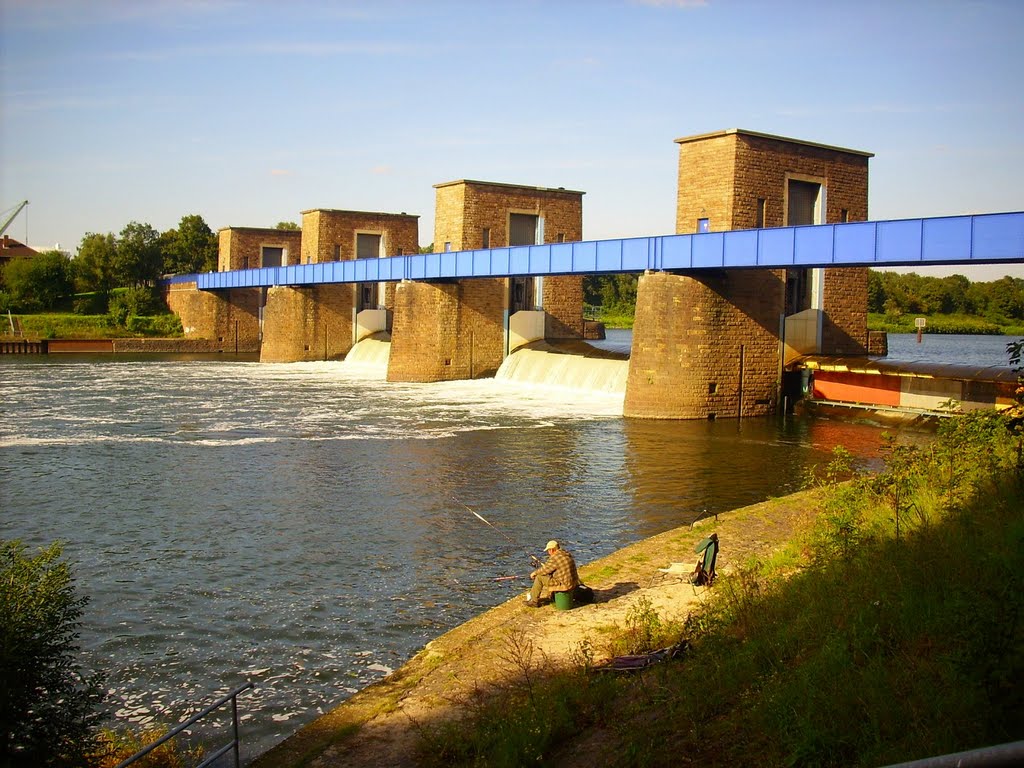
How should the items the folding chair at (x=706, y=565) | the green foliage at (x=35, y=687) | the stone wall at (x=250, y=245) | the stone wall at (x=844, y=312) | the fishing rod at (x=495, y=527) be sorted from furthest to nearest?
the stone wall at (x=250, y=245) < the stone wall at (x=844, y=312) < the fishing rod at (x=495, y=527) < the folding chair at (x=706, y=565) < the green foliage at (x=35, y=687)

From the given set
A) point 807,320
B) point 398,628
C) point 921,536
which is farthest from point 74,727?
point 807,320

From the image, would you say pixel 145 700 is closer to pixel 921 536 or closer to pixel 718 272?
pixel 921 536

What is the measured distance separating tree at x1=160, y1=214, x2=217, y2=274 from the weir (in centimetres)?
3891

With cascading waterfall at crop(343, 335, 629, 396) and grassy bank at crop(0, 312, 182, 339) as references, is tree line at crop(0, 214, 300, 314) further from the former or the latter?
cascading waterfall at crop(343, 335, 629, 396)

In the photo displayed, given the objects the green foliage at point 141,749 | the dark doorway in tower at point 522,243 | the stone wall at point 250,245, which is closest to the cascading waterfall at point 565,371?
the dark doorway in tower at point 522,243

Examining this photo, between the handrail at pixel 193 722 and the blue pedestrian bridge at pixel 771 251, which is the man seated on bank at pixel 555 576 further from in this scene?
the blue pedestrian bridge at pixel 771 251

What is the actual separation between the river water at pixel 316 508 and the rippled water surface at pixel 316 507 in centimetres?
5

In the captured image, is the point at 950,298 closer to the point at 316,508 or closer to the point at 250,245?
the point at 250,245

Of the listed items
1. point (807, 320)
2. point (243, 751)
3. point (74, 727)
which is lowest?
point (243, 751)

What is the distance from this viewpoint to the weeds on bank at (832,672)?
5.43 meters

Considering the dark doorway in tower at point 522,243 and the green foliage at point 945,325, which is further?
the green foliage at point 945,325

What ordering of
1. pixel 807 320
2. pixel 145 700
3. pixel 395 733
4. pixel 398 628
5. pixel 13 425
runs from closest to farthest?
pixel 395 733
pixel 145 700
pixel 398 628
pixel 13 425
pixel 807 320

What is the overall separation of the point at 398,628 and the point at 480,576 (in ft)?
7.38

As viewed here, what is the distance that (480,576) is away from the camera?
13266 millimetres
